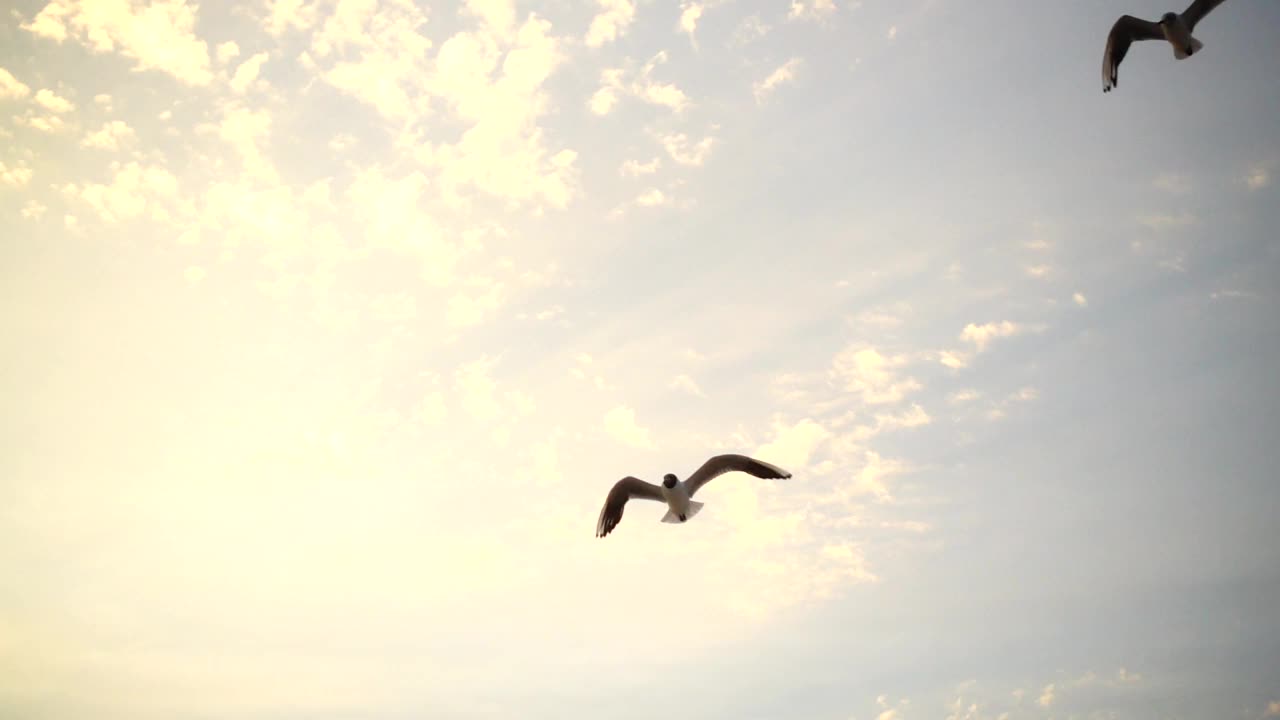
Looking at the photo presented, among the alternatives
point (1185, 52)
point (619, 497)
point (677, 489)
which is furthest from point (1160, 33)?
point (619, 497)

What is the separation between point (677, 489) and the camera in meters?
17.6

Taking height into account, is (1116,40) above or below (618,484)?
above

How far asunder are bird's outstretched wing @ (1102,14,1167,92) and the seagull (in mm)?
17051

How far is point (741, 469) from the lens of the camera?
18203 millimetres

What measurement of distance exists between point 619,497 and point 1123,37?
2304 cm

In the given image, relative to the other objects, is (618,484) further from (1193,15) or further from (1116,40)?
(1193,15)

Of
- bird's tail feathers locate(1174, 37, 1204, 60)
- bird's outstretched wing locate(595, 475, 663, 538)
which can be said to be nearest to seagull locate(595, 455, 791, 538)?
bird's outstretched wing locate(595, 475, 663, 538)

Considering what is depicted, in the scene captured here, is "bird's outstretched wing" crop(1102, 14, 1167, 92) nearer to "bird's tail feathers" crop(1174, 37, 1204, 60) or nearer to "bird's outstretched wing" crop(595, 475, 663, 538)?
"bird's tail feathers" crop(1174, 37, 1204, 60)

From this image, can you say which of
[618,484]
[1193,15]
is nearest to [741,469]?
[618,484]

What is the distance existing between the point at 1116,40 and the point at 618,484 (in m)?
22.4

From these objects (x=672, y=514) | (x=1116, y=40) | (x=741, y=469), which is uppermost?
(x=1116, y=40)

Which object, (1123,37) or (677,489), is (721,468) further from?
(1123,37)

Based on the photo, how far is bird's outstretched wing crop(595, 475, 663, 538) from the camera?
1864 cm

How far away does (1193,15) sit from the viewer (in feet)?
62.6
